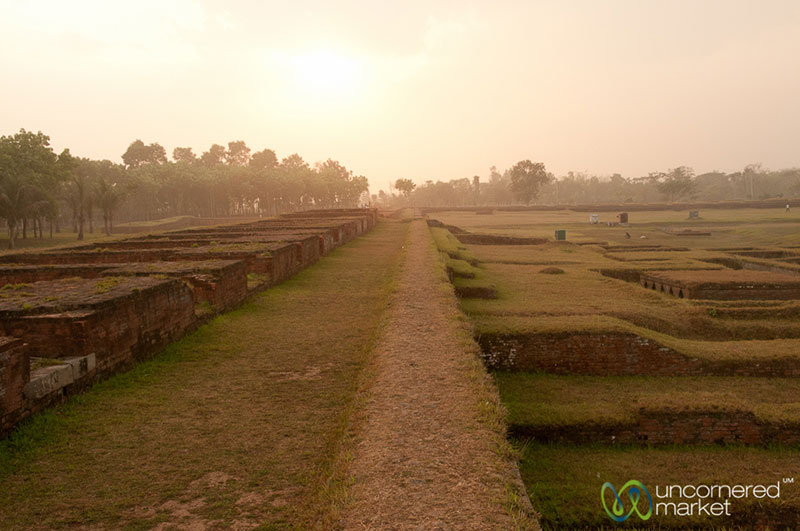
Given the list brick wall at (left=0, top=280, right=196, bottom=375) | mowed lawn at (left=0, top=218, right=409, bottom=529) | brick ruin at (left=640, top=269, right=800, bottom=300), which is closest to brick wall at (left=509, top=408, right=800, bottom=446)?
mowed lawn at (left=0, top=218, right=409, bottom=529)

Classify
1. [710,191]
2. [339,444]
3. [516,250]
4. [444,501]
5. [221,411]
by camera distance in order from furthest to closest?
[710,191]
[516,250]
[221,411]
[339,444]
[444,501]

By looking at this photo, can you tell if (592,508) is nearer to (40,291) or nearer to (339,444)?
(339,444)

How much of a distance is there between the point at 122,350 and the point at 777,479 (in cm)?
581

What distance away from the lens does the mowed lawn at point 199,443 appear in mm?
2766

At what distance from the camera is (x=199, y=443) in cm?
353

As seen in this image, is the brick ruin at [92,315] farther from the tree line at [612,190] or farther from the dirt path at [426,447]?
the tree line at [612,190]

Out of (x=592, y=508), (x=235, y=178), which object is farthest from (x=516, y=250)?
(x=235, y=178)

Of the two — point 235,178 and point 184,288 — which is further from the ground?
point 235,178

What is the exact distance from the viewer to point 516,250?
20.6 m

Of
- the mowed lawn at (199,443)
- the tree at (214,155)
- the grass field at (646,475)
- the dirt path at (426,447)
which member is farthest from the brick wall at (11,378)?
the tree at (214,155)

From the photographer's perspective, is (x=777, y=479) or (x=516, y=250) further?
(x=516, y=250)

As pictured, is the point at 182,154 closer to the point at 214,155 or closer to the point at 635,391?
the point at 214,155

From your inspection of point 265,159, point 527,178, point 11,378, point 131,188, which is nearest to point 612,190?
point 527,178

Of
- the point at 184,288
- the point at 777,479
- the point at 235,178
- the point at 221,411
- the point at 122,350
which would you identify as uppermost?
the point at 235,178
